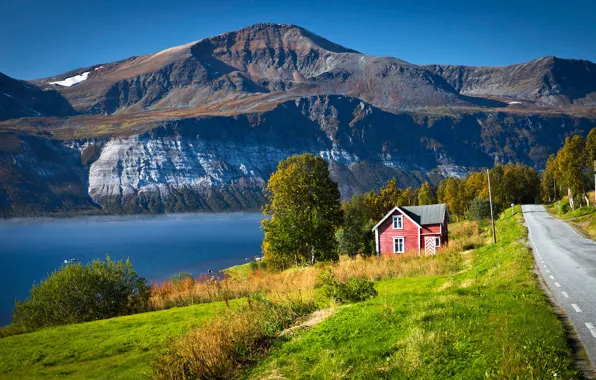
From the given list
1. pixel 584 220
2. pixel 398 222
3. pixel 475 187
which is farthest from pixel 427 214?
pixel 475 187

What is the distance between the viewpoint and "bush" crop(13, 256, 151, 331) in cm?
2567

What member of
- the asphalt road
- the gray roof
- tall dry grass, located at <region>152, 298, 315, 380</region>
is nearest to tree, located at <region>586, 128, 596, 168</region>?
the gray roof

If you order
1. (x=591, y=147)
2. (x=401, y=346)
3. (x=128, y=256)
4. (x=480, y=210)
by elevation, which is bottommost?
(x=128, y=256)

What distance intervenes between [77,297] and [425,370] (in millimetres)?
23379

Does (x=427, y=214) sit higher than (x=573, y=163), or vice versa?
(x=573, y=163)

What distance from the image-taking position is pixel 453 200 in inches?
4685

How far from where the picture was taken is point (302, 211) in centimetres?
4575

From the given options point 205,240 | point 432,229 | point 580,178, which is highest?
point 580,178

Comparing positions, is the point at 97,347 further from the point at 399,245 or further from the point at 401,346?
the point at 399,245

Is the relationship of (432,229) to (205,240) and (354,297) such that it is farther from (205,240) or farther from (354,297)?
(205,240)

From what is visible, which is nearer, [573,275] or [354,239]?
[573,275]

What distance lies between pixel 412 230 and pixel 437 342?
51.3 metres

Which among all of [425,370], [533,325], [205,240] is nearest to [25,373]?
[425,370]

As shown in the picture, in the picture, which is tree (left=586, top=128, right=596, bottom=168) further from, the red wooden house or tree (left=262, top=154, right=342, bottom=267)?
tree (left=262, top=154, right=342, bottom=267)
